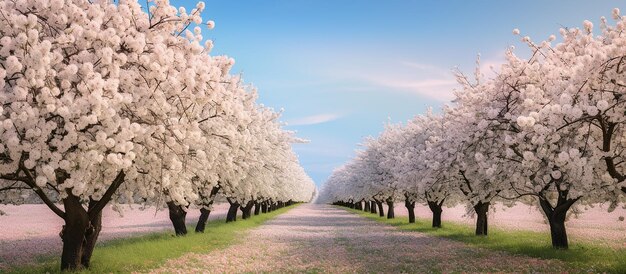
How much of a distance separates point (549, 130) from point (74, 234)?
15.4 meters

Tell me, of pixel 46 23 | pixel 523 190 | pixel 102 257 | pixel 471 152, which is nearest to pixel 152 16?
pixel 46 23

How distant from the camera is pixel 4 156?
1382cm

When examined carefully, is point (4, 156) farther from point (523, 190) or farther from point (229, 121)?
point (523, 190)

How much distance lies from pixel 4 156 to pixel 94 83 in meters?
3.98

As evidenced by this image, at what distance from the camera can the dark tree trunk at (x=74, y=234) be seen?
56.3 feet

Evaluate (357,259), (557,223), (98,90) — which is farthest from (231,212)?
(98,90)

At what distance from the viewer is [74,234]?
1734 cm

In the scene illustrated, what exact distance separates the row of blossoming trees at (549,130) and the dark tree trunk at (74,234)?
14.2 meters

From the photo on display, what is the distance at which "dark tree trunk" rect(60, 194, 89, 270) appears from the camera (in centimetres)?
1717

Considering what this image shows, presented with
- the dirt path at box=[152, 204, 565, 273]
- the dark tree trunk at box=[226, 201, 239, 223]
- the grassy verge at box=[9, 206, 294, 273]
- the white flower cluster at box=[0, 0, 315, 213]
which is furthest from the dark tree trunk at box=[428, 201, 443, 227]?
the white flower cluster at box=[0, 0, 315, 213]

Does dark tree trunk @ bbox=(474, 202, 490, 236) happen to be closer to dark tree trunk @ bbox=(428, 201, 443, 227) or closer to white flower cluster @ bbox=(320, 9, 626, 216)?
white flower cluster @ bbox=(320, 9, 626, 216)

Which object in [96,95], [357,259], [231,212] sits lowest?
[357,259]

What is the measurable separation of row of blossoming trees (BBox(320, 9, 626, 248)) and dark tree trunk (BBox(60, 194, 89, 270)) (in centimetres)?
1418

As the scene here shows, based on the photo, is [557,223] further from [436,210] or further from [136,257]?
[436,210]
